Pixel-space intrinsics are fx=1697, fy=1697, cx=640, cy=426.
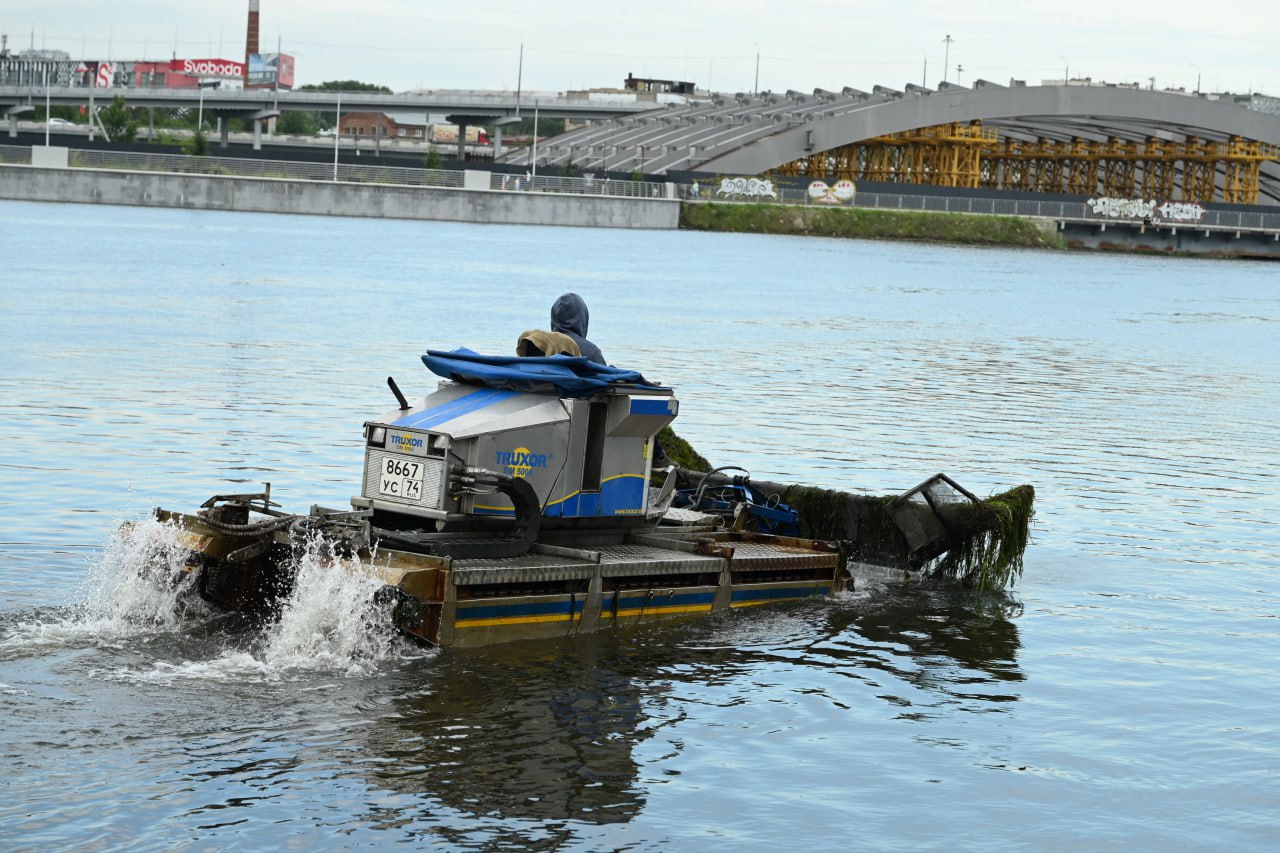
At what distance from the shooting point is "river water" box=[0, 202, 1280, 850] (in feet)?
30.4

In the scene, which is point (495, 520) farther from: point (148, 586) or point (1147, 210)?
point (1147, 210)

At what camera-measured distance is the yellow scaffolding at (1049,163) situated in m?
124

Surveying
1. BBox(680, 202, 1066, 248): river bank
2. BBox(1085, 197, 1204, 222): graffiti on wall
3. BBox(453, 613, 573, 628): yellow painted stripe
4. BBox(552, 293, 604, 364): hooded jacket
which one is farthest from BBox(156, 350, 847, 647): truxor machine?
BBox(1085, 197, 1204, 222): graffiti on wall

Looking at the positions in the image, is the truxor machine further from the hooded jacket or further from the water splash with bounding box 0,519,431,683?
the hooded jacket

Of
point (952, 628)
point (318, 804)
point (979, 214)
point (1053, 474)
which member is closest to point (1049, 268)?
point (979, 214)

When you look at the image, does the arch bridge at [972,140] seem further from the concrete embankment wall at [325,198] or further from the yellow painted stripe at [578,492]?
the yellow painted stripe at [578,492]

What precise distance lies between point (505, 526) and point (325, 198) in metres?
93.5

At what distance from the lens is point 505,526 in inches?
486

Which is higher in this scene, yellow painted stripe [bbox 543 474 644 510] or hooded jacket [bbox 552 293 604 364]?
hooded jacket [bbox 552 293 604 364]

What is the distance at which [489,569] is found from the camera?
11.6 metres

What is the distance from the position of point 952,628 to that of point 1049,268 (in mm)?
82941

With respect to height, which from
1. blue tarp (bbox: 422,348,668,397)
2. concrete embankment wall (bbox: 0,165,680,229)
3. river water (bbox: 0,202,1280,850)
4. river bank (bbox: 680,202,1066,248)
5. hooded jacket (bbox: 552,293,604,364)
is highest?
river bank (bbox: 680,202,1066,248)

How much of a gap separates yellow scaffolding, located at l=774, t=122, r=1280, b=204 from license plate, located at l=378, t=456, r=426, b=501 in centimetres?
10967

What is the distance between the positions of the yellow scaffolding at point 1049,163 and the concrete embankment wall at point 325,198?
19745mm
